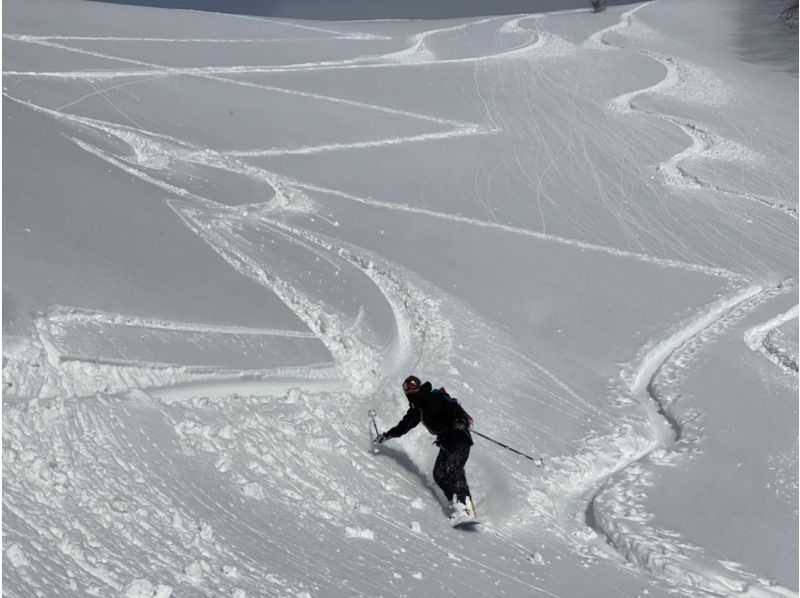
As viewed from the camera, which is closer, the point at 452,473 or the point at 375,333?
the point at 452,473

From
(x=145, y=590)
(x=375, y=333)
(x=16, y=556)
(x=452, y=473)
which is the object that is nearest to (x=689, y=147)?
(x=375, y=333)

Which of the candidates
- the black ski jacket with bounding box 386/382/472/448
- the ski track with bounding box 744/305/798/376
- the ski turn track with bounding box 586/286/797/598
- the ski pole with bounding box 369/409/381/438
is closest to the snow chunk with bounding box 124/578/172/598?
the black ski jacket with bounding box 386/382/472/448

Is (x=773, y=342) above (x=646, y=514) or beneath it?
beneath

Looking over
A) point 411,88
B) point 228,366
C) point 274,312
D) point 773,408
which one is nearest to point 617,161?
point 411,88

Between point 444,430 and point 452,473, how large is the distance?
0.44 metres

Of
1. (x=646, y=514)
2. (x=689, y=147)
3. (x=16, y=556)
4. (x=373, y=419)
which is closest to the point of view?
(x=16, y=556)

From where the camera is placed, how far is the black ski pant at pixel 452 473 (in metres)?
7.43

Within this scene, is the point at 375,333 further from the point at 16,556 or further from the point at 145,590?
the point at 16,556

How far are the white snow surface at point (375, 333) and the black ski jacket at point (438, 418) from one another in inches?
18.7

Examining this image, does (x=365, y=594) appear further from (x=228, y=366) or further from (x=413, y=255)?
(x=413, y=255)

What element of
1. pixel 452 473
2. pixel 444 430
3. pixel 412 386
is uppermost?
pixel 412 386

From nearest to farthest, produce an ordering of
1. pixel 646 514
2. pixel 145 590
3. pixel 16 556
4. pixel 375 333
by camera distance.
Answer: pixel 16 556, pixel 145 590, pixel 646 514, pixel 375 333

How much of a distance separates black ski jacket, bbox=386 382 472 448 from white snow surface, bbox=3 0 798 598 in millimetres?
475

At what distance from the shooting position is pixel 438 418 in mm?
7793
